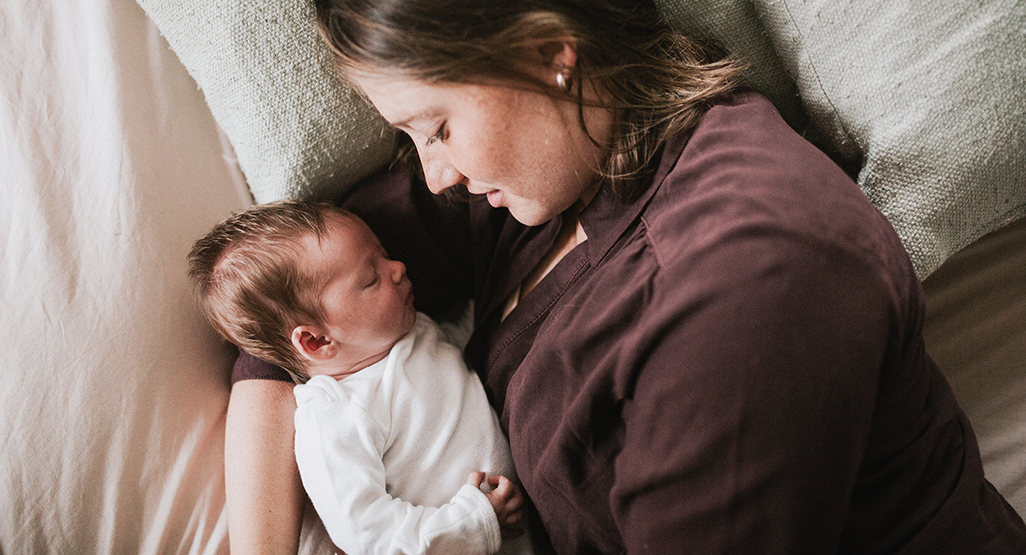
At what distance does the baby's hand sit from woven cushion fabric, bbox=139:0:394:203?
542mm

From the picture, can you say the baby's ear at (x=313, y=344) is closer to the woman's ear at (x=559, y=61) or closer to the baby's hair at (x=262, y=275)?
the baby's hair at (x=262, y=275)

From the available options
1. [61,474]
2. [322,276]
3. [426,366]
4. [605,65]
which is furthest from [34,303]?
[605,65]

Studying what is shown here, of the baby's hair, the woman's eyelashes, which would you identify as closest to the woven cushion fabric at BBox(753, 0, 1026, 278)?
the woman's eyelashes

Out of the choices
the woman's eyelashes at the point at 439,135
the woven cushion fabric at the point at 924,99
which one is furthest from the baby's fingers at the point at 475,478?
the woven cushion fabric at the point at 924,99

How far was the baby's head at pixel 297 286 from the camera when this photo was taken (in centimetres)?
91

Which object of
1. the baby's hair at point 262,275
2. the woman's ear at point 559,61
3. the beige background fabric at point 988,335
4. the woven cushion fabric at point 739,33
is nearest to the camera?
the woman's ear at point 559,61

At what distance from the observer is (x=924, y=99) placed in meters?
0.72

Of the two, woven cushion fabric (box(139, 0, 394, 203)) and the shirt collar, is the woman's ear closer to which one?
the shirt collar

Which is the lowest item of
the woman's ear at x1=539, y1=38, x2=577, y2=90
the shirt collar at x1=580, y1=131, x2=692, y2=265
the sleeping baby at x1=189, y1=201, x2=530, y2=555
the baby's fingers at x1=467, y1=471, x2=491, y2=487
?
the baby's fingers at x1=467, y1=471, x2=491, y2=487

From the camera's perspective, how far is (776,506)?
60 cm

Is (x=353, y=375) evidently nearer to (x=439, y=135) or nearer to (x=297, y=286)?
(x=297, y=286)

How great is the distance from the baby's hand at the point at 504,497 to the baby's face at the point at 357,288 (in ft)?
0.87

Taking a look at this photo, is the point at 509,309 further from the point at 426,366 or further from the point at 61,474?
the point at 61,474

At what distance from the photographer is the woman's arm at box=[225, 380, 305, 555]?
87cm
